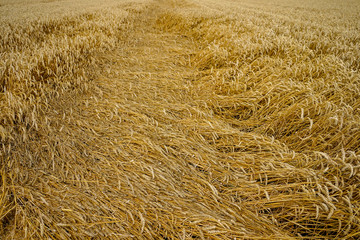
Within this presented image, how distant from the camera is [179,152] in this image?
1.70m

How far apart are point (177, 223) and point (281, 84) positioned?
2067 millimetres

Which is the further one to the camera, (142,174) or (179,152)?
(179,152)

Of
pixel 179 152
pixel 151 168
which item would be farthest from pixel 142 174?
pixel 179 152

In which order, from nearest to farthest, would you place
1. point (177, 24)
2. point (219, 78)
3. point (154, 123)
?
point (154, 123), point (219, 78), point (177, 24)

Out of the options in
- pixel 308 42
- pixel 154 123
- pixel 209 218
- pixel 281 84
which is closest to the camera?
pixel 209 218

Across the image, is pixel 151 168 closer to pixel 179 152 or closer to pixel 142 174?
pixel 142 174

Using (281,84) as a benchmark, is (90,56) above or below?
above

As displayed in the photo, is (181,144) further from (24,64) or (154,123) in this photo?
(24,64)

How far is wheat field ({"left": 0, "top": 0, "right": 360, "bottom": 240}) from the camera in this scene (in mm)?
1183

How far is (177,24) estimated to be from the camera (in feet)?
21.2

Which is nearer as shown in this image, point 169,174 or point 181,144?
point 169,174

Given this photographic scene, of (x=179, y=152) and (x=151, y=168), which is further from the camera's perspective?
(x=179, y=152)

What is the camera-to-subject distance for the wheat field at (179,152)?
3.88 feet

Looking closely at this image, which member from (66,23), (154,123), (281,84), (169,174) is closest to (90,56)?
(154,123)
